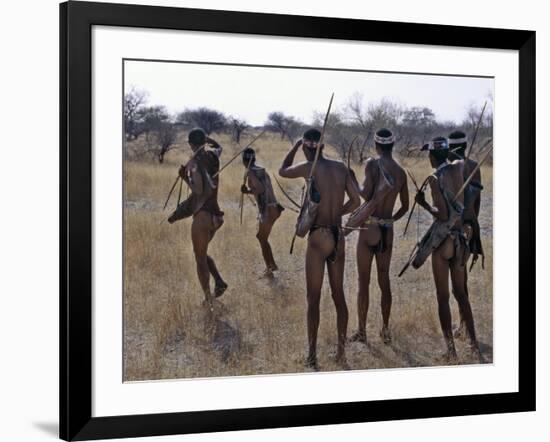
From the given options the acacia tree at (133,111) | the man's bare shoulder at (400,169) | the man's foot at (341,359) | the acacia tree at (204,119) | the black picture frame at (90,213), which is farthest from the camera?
the man's bare shoulder at (400,169)

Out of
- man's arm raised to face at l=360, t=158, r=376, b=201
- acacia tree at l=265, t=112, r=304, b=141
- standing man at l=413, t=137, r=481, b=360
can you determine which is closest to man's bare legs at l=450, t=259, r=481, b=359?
standing man at l=413, t=137, r=481, b=360

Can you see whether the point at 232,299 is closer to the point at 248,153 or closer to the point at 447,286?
the point at 248,153

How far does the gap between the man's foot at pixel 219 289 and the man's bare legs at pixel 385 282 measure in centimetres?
80

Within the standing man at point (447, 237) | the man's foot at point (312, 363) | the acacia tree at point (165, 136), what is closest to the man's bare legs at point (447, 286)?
the standing man at point (447, 237)

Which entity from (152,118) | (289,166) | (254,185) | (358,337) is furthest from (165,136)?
(358,337)

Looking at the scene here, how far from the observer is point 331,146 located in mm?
5301

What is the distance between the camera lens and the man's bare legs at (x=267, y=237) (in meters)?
5.20

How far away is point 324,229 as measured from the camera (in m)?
5.31

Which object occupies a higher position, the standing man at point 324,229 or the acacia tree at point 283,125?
the acacia tree at point 283,125

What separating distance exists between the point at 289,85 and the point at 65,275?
1.39 metres

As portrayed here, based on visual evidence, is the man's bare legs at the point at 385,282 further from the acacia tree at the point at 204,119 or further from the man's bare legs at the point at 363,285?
the acacia tree at the point at 204,119

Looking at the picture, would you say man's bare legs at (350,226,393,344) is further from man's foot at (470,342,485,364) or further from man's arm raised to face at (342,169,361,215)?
man's foot at (470,342,485,364)

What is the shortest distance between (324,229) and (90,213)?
1150 millimetres

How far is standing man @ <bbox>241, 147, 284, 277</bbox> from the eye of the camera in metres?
5.18
